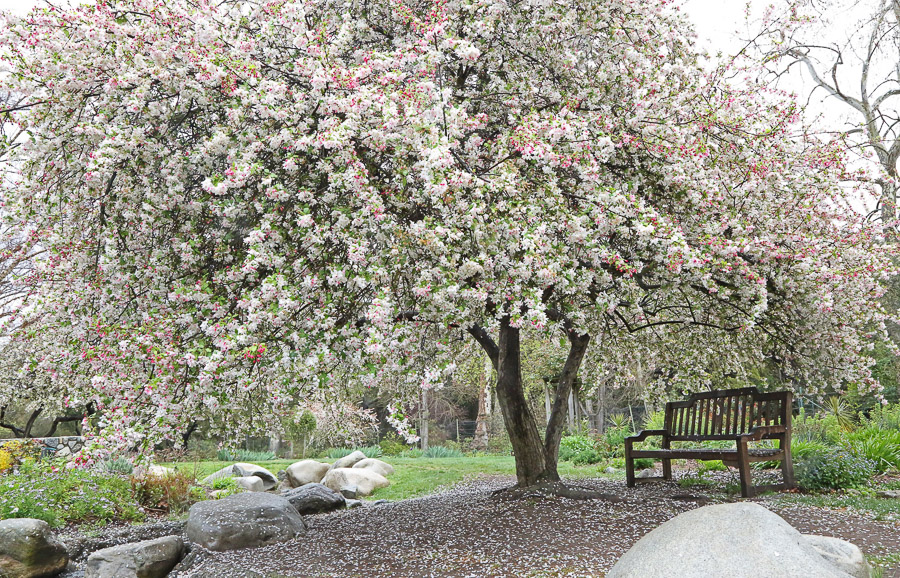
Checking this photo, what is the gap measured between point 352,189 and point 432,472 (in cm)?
1139

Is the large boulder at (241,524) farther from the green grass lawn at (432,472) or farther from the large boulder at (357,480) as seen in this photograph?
the large boulder at (357,480)

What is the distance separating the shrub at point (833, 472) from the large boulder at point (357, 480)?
330 inches

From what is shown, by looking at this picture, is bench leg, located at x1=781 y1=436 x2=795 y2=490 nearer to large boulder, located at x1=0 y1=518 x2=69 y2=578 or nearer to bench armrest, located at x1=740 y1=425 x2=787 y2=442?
bench armrest, located at x1=740 y1=425 x2=787 y2=442

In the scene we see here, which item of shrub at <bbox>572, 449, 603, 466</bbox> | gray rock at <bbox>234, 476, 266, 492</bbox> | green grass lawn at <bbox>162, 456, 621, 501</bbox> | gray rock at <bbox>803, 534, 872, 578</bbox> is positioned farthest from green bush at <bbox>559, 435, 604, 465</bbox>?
gray rock at <bbox>803, 534, 872, 578</bbox>

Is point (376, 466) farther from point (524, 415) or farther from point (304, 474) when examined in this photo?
point (524, 415)

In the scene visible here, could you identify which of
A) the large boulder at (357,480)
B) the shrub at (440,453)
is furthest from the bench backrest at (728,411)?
the shrub at (440,453)

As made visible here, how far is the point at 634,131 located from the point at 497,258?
6.69 feet

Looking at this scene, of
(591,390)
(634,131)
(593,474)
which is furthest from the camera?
(593,474)

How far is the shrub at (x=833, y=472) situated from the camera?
25.8ft

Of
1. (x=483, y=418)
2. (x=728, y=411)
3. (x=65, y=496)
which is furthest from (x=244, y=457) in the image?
(x=728, y=411)

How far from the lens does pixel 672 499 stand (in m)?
7.81

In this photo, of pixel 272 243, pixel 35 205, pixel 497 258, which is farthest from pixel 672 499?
pixel 35 205

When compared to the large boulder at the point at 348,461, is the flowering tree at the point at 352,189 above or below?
above

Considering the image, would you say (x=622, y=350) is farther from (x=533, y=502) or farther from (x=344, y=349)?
(x=344, y=349)
